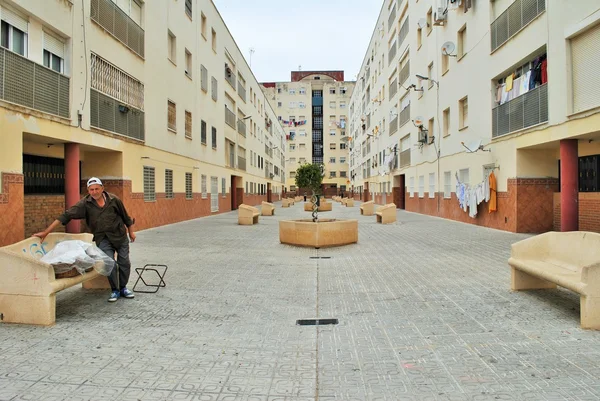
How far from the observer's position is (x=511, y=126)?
14.8 m

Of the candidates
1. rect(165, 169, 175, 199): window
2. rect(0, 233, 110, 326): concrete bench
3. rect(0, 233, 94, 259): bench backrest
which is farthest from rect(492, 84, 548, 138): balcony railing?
rect(165, 169, 175, 199): window

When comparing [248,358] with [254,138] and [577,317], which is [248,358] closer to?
[577,317]

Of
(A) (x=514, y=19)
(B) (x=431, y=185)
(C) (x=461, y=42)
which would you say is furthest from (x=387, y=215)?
(A) (x=514, y=19)

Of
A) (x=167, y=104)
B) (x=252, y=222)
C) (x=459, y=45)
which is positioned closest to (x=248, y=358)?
(x=252, y=222)

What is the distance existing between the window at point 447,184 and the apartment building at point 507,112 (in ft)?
0.18

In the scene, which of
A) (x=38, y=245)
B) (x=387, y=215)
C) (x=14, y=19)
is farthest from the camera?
(x=387, y=215)

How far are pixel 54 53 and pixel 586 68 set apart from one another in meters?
14.2

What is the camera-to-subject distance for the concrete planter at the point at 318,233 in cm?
1133

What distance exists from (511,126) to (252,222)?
11196 millimetres

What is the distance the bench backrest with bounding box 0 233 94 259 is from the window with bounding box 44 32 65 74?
7.76 meters

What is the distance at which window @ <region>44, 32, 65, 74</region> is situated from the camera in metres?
11.6

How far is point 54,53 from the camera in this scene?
11953mm

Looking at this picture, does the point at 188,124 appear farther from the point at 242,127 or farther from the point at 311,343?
the point at 311,343

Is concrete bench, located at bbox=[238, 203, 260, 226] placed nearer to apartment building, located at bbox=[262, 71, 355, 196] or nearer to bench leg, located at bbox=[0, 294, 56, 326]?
bench leg, located at bbox=[0, 294, 56, 326]
